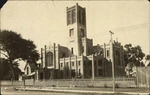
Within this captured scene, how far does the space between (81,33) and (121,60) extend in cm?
1000

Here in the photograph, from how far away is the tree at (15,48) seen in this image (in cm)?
2702

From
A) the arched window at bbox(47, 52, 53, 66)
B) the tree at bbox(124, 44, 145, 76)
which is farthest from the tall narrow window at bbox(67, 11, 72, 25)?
the tree at bbox(124, 44, 145, 76)

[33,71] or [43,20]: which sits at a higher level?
[43,20]

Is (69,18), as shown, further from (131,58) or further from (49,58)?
(131,58)

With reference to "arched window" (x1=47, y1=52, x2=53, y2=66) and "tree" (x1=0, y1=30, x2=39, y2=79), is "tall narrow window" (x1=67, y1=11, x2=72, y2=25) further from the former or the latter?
"tree" (x1=0, y1=30, x2=39, y2=79)

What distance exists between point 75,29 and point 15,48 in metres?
17.1

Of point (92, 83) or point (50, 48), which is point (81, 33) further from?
point (92, 83)

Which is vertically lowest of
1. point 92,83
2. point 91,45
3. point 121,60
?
point 92,83

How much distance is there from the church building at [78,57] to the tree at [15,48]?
7184 mm

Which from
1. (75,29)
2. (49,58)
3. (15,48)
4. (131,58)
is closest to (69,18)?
(75,29)

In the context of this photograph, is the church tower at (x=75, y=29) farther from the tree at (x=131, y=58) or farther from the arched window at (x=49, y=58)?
the tree at (x=131, y=58)

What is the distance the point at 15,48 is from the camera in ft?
98.1

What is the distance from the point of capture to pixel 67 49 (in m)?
45.4

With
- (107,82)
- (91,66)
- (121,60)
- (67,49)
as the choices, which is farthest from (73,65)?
(107,82)
